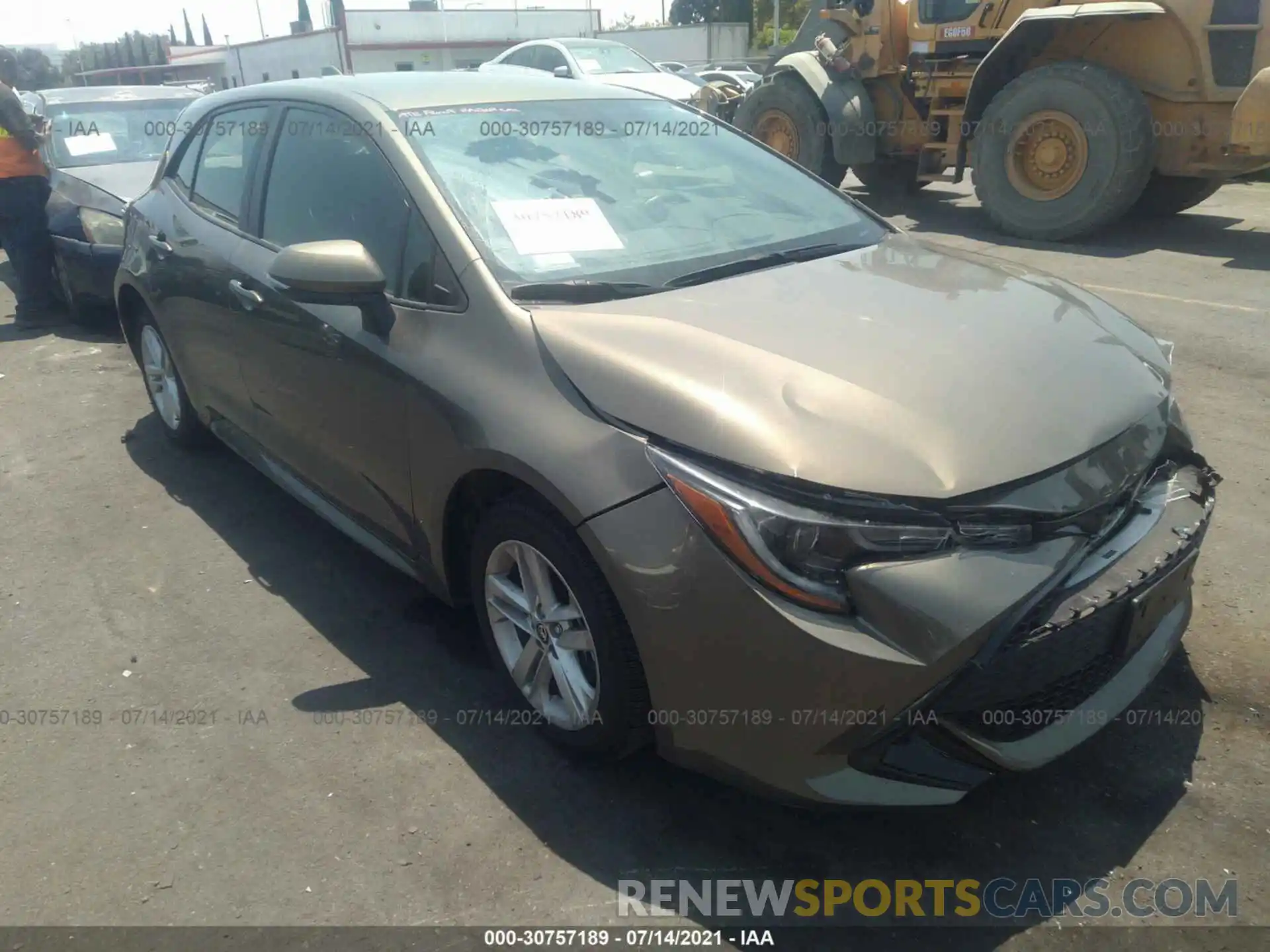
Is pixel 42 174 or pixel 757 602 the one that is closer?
pixel 757 602

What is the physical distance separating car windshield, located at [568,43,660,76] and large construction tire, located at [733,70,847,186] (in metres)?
3.91

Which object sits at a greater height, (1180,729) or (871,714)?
(871,714)

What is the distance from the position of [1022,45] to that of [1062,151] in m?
1.06

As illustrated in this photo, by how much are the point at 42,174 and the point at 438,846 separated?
6861 mm

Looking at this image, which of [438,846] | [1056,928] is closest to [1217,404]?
[1056,928]

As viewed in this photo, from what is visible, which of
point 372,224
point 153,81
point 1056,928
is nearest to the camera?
point 1056,928

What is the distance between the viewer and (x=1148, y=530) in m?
2.24

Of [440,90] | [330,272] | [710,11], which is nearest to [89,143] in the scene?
[440,90]

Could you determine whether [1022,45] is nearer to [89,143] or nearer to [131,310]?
[131,310]

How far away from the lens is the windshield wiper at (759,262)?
2.73m

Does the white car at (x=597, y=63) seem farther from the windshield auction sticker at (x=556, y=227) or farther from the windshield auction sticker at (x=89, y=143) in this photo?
the windshield auction sticker at (x=556, y=227)

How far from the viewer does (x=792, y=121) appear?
10.6 m

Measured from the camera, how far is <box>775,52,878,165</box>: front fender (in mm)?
9812

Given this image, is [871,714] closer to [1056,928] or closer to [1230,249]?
[1056,928]
